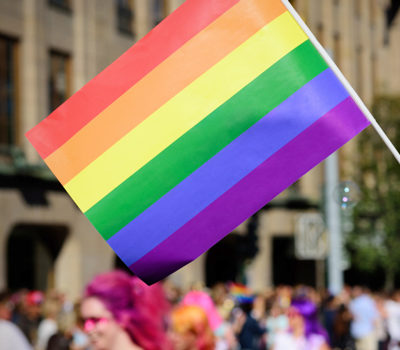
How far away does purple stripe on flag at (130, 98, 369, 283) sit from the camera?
4.11 m

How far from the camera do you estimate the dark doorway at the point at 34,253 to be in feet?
75.8

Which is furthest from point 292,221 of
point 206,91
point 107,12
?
point 206,91

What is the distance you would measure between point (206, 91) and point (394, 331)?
13.5 metres

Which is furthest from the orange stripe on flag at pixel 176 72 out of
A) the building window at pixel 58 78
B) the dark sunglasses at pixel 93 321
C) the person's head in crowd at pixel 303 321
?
the building window at pixel 58 78

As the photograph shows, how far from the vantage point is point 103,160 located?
4.22 m

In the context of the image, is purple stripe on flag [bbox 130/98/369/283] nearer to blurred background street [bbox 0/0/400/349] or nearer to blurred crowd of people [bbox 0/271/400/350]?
blurred crowd of people [bbox 0/271/400/350]

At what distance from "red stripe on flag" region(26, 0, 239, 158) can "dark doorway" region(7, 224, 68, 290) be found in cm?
1914

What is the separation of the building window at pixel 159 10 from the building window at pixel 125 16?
4.32 feet

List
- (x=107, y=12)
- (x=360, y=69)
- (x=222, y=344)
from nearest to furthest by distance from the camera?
1. (x=222, y=344)
2. (x=107, y=12)
3. (x=360, y=69)

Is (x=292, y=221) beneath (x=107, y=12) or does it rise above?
beneath

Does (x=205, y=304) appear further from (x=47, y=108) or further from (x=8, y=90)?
(x=47, y=108)

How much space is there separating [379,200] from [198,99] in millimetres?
29283

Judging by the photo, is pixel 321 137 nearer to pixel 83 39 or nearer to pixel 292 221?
pixel 83 39

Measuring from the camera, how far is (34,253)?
933 inches
